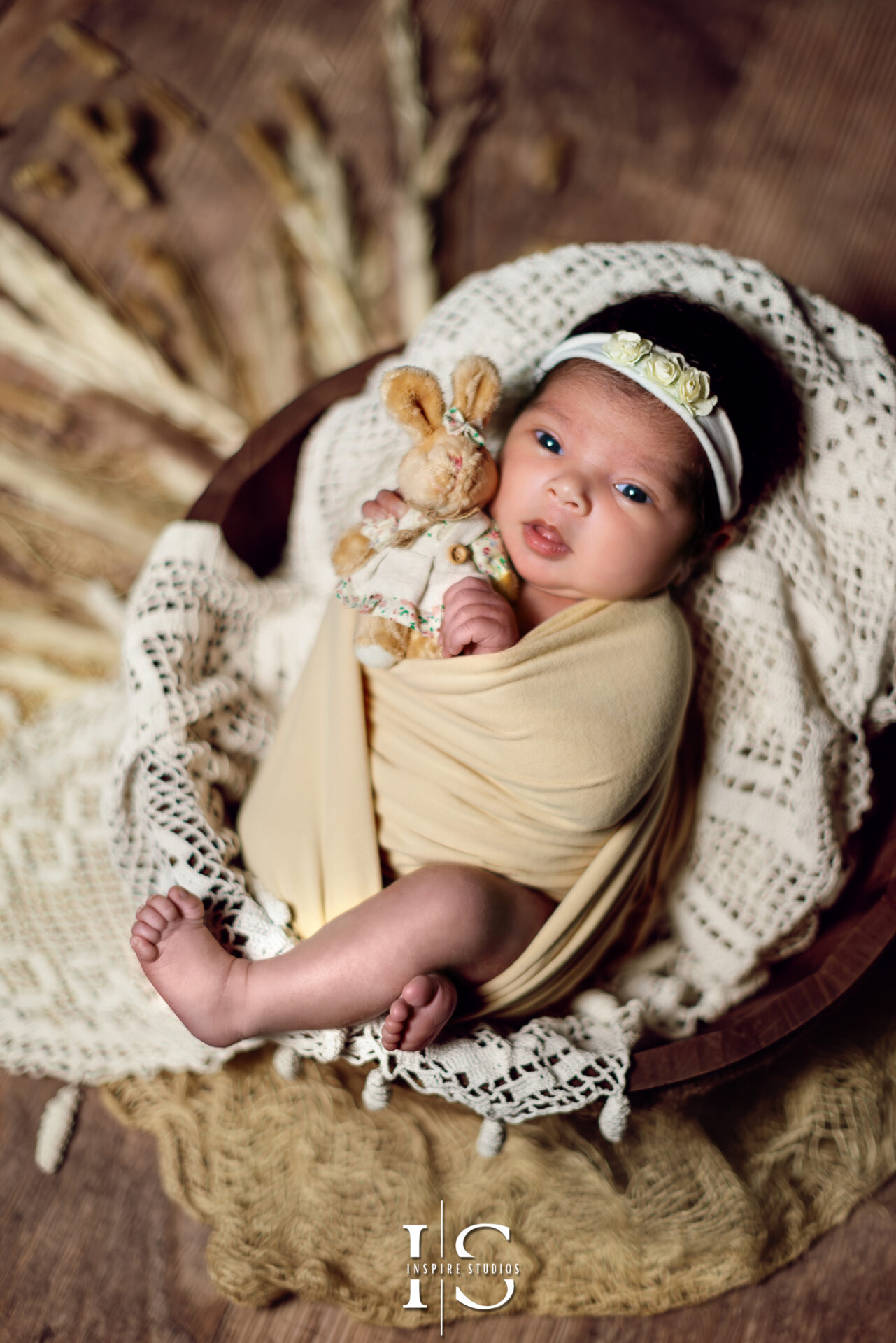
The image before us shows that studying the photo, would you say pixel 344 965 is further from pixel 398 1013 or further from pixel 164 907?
pixel 164 907

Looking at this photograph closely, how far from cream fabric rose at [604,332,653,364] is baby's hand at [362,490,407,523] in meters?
0.29

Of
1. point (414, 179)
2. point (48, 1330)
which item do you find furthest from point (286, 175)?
point (48, 1330)

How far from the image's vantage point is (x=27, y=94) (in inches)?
78.1

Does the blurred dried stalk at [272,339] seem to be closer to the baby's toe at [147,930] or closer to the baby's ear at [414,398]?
the baby's ear at [414,398]

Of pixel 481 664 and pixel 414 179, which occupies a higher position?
pixel 414 179

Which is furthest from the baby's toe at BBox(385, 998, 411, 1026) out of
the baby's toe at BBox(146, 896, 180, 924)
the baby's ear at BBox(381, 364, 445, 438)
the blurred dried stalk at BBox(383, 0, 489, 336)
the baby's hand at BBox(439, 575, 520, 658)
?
the blurred dried stalk at BBox(383, 0, 489, 336)

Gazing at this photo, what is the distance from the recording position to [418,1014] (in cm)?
102

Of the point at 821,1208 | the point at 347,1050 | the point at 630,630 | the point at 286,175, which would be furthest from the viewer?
the point at 286,175

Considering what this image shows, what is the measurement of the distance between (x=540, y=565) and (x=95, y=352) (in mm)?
1080

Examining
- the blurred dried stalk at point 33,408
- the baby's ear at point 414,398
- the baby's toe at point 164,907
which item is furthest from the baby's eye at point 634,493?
the blurred dried stalk at point 33,408

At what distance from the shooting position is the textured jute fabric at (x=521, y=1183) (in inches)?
48.4

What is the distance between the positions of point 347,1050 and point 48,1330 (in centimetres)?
56

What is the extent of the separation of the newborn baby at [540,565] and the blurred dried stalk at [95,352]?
0.74 meters

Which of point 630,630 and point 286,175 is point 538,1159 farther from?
point 286,175
